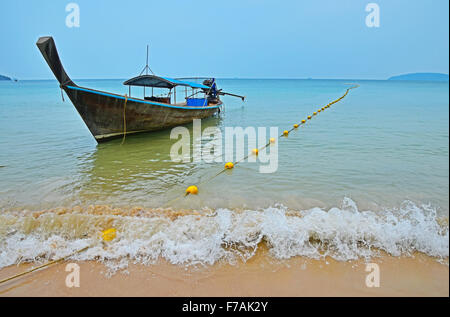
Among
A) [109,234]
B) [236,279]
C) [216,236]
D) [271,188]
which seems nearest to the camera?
[236,279]

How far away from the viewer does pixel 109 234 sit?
3.45 m

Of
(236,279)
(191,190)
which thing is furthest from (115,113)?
(236,279)

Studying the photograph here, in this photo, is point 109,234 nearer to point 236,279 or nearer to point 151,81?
point 236,279

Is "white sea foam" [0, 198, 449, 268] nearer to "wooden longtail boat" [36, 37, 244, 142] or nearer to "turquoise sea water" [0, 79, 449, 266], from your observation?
"turquoise sea water" [0, 79, 449, 266]

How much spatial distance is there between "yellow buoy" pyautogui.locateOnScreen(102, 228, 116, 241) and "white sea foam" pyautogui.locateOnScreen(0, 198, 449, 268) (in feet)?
0.25

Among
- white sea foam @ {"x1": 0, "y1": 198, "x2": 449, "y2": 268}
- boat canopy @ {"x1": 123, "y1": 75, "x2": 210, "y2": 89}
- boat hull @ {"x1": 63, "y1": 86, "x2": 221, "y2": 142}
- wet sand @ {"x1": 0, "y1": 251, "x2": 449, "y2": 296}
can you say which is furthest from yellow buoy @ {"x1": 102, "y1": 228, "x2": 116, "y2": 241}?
boat canopy @ {"x1": 123, "y1": 75, "x2": 210, "y2": 89}

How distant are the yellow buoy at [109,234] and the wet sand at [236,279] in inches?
16.8

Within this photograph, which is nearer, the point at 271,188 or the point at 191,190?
the point at 191,190

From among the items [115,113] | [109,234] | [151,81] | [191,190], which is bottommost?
[109,234]

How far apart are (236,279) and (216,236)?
714mm

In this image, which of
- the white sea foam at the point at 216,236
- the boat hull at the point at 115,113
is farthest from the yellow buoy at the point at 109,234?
the boat hull at the point at 115,113

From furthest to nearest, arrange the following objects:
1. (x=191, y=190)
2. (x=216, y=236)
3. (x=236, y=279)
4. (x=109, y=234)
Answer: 1. (x=191, y=190)
2. (x=109, y=234)
3. (x=216, y=236)
4. (x=236, y=279)

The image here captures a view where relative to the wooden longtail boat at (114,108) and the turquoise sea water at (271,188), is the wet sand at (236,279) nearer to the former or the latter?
the turquoise sea water at (271,188)
